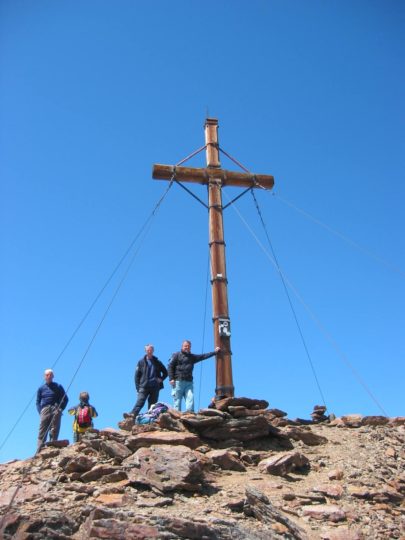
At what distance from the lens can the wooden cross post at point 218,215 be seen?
1146 cm

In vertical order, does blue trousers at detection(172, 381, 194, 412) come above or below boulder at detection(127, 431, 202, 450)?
above

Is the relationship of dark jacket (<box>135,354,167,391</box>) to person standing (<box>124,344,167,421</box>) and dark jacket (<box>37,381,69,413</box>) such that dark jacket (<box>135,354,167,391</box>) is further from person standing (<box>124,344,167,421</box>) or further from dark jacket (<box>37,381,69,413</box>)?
dark jacket (<box>37,381,69,413</box>)

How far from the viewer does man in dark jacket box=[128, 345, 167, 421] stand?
11.5 meters

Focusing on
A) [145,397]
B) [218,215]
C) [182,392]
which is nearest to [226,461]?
[182,392]

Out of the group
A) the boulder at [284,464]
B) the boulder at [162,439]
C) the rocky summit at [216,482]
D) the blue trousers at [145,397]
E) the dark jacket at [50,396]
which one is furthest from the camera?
the dark jacket at [50,396]

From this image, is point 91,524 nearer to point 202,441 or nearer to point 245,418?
point 202,441

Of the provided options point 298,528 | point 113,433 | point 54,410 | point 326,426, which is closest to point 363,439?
point 326,426

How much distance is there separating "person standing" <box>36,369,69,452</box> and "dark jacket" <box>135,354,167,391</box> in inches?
67.4

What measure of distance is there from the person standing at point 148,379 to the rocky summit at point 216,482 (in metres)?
1.02

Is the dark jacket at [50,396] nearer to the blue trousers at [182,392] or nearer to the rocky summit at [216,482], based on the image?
the rocky summit at [216,482]

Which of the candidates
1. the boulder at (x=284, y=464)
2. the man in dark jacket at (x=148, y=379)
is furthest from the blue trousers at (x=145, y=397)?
the boulder at (x=284, y=464)

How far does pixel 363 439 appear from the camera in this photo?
1036cm

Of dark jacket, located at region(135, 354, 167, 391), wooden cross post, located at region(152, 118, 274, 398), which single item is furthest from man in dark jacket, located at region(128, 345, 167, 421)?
wooden cross post, located at region(152, 118, 274, 398)

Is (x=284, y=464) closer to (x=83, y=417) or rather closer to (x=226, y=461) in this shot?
(x=226, y=461)
